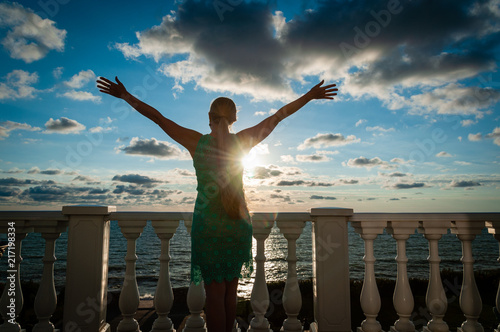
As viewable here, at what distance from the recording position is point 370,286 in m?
2.89

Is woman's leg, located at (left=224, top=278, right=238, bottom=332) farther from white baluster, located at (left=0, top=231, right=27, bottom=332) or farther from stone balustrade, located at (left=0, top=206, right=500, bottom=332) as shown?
white baluster, located at (left=0, top=231, right=27, bottom=332)

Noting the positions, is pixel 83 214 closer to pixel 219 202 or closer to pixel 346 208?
pixel 219 202

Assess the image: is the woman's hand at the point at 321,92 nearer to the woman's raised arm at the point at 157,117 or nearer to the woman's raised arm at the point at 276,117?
the woman's raised arm at the point at 276,117

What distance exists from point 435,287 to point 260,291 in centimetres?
164

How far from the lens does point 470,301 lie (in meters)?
2.82

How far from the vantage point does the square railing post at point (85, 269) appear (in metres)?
2.77

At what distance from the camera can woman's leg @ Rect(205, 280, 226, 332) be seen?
2350 millimetres

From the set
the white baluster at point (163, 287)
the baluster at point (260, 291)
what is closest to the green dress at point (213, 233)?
the baluster at point (260, 291)

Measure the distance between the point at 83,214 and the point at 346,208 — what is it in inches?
97.8

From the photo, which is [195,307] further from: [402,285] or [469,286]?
[469,286]

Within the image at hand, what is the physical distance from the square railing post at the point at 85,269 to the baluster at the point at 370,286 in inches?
97.2

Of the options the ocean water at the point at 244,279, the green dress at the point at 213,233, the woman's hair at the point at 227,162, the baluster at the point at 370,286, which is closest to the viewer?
the woman's hair at the point at 227,162

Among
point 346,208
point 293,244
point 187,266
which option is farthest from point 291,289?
point 187,266

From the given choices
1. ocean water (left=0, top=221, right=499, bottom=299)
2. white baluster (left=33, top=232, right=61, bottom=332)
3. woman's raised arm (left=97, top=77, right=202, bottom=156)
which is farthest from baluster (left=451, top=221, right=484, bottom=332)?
ocean water (left=0, top=221, right=499, bottom=299)
